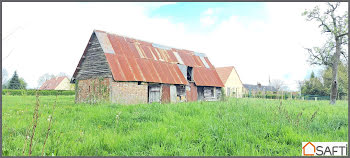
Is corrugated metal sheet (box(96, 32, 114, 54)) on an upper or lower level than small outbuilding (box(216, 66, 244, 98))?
upper

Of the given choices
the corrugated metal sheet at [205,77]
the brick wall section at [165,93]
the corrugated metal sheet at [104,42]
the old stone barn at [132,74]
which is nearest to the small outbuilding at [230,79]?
the corrugated metal sheet at [205,77]

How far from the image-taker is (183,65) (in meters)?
21.1

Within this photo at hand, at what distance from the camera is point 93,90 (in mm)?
16438

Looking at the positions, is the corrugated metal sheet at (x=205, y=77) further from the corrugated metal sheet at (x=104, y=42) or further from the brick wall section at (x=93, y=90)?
the brick wall section at (x=93, y=90)

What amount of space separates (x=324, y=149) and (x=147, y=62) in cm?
1514

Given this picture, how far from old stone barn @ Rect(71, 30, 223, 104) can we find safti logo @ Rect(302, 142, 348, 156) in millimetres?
12445

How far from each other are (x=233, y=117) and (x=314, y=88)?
3986 centimetres

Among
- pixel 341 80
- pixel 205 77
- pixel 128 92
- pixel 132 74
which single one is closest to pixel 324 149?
pixel 128 92

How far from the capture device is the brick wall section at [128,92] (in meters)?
14.9

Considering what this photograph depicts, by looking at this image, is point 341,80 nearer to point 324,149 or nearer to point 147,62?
point 147,62

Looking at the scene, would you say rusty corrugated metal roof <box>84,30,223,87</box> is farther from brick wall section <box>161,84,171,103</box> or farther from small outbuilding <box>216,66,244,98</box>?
small outbuilding <box>216,66,244,98</box>

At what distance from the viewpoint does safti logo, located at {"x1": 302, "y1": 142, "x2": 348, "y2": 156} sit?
427 centimetres

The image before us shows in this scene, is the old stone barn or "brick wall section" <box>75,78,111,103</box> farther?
the old stone barn

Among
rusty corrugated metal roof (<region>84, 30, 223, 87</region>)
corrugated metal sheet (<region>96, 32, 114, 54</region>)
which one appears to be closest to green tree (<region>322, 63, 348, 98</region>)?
rusty corrugated metal roof (<region>84, 30, 223, 87</region>)
